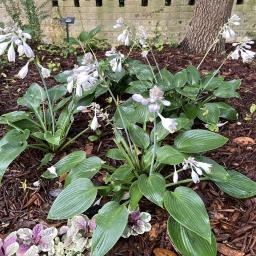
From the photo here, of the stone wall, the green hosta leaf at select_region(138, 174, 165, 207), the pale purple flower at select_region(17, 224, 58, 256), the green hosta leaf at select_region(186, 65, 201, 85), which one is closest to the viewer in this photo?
the green hosta leaf at select_region(138, 174, 165, 207)

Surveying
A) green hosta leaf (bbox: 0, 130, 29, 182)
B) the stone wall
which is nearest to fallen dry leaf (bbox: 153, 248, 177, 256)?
green hosta leaf (bbox: 0, 130, 29, 182)

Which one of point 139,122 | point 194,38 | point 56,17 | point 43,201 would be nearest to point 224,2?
point 194,38

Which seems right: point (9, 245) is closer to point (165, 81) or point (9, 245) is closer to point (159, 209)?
point (159, 209)

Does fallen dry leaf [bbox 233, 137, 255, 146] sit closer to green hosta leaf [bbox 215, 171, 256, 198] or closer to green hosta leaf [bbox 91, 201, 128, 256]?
green hosta leaf [bbox 215, 171, 256, 198]

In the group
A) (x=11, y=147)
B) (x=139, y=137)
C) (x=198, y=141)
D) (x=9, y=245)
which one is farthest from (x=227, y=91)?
(x=9, y=245)

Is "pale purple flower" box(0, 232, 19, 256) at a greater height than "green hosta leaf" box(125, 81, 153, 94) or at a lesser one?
lesser

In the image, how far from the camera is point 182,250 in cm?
193

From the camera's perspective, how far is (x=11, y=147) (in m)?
2.47

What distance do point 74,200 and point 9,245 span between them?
45 centimetres

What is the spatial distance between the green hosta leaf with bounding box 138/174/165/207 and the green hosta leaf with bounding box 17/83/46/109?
1.15 m

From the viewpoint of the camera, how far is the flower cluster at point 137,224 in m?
2.13

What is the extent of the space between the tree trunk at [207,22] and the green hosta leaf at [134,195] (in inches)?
115

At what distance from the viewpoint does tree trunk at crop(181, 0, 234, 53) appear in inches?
174

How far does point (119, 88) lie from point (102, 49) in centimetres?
180
